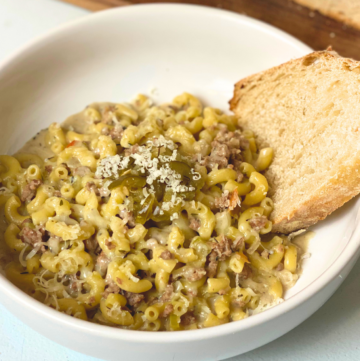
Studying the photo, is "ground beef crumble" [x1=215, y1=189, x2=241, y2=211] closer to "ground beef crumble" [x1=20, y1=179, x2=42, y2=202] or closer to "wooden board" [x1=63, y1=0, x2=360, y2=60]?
"ground beef crumble" [x1=20, y1=179, x2=42, y2=202]

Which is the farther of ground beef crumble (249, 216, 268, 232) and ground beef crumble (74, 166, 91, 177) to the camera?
ground beef crumble (74, 166, 91, 177)

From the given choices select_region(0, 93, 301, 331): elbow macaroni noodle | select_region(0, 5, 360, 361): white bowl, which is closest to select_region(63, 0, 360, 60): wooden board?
select_region(0, 5, 360, 361): white bowl

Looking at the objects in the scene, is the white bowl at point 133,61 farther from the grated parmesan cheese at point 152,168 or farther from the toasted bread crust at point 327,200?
the grated parmesan cheese at point 152,168

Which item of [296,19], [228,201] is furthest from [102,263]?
[296,19]

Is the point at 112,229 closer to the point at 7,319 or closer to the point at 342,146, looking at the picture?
the point at 7,319

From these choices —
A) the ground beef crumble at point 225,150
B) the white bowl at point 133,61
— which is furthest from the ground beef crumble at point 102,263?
the white bowl at point 133,61

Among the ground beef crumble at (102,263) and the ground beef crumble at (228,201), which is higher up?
the ground beef crumble at (228,201)

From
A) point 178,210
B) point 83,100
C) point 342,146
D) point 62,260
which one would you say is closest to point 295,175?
point 342,146
